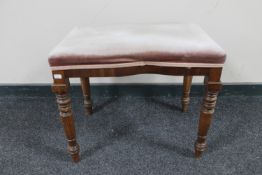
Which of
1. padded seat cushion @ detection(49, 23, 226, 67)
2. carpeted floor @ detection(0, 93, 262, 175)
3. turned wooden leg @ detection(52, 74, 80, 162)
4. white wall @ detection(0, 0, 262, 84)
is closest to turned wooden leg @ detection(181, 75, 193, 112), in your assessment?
carpeted floor @ detection(0, 93, 262, 175)

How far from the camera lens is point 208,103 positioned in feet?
2.76

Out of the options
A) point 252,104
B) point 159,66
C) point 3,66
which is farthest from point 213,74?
point 3,66

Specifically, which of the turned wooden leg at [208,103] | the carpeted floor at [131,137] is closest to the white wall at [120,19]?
the carpeted floor at [131,137]

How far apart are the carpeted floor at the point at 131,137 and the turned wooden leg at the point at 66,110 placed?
0.23 ft

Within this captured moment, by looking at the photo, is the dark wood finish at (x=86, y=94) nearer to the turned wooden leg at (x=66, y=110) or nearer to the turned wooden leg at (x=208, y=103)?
the turned wooden leg at (x=66, y=110)

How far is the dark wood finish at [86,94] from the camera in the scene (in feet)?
3.82

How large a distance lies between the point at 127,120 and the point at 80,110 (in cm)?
26

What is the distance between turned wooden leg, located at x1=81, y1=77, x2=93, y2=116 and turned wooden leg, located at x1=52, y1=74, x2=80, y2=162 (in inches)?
11.2

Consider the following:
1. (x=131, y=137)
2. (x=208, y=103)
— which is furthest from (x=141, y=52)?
(x=131, y=137)

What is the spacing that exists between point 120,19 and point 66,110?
0.56 meters

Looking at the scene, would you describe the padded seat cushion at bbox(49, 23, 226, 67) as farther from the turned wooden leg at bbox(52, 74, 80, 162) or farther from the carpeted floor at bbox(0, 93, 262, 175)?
the carpeted floor at bbox(0, 93, 262, 175)

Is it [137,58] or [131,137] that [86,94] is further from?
[137,58]

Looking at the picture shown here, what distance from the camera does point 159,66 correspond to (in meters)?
0.79

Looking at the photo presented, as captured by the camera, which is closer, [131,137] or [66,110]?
[66,110]
